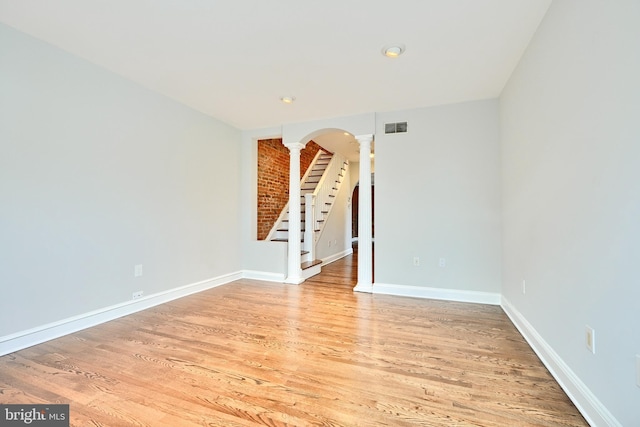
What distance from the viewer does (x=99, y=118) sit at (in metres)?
2.70

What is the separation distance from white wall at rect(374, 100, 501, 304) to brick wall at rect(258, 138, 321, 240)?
2393mm

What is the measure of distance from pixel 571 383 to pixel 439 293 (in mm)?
1970

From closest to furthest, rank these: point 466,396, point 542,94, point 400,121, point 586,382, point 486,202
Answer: point 586,382, point 466,396, point 542,94, point 486,202, point 400,121

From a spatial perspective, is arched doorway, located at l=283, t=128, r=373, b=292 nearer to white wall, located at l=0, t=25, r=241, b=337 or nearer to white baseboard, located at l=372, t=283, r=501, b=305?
white baseboard, located at l=372, t=283, r=501, b=305

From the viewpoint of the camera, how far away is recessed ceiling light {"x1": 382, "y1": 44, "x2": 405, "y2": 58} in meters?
2.35

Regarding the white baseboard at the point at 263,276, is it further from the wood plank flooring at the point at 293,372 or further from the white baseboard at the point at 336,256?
the white baseboard at the point at 336,256

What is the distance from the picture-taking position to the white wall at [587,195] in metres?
1.17

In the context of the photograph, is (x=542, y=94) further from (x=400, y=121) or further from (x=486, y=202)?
(x=400, y=121)

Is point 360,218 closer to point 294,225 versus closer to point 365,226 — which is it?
point 365,226

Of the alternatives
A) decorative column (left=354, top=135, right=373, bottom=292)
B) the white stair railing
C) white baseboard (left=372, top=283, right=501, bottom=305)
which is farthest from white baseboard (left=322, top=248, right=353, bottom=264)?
white baseboard (left=372, top=283, right=501, bottom=305)

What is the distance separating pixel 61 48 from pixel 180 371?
9.29 ft

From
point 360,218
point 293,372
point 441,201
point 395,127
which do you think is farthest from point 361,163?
point 293,372

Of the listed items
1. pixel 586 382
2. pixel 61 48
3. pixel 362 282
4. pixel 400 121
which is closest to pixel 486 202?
pixel 400 121

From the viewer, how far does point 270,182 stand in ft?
18.5
